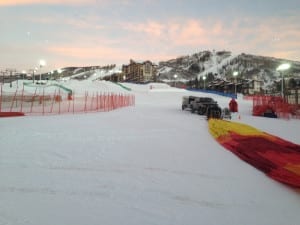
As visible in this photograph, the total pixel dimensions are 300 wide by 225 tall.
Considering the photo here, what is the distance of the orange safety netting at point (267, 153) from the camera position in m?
7.75

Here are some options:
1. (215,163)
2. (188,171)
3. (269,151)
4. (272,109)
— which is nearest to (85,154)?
(188,171)

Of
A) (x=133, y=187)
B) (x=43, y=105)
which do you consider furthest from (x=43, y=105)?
(x=133, y=187)

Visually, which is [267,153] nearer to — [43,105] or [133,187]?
[133,187]

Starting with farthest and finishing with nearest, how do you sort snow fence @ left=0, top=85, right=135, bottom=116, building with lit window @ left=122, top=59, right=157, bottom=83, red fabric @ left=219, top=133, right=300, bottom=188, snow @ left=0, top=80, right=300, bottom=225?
building with lit window @ left=122, top=59, right=157, bottom=83 < snow fence @ left=0, top=85, right=135, bottom=116 < red fabric @ left=219, top=133, right=300, bottom=188 < snow @ left=0, top=80, right=300, bottom=225

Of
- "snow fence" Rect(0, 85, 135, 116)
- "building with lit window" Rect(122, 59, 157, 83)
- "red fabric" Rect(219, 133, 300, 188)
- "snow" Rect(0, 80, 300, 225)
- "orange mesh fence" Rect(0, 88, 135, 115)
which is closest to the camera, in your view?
"snow" Rect(0, 80, 300, 225)

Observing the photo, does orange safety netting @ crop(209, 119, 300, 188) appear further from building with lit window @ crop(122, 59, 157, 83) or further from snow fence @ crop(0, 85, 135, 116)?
building with lit window @ crop(122, 59, 157, 83)

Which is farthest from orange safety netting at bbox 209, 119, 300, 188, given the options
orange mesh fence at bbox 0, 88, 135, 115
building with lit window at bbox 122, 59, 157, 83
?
building with lit window at bbox 122, 59, 157, 83

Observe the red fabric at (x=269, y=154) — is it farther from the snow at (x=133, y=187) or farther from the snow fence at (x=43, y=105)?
the snow fence at (x=43, y=105)

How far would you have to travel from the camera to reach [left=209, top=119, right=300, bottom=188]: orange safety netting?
775 cm

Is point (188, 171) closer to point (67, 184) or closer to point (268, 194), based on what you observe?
point (268, 194)

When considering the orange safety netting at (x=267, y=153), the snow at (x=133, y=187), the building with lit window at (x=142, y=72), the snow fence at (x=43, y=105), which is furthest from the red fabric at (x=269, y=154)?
the building with lit window at (x=142, y=72)

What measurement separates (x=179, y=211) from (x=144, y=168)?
8.74 ft

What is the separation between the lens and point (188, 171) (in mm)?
8102

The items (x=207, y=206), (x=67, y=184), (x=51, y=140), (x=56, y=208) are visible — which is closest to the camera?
(x=56, y=208)
